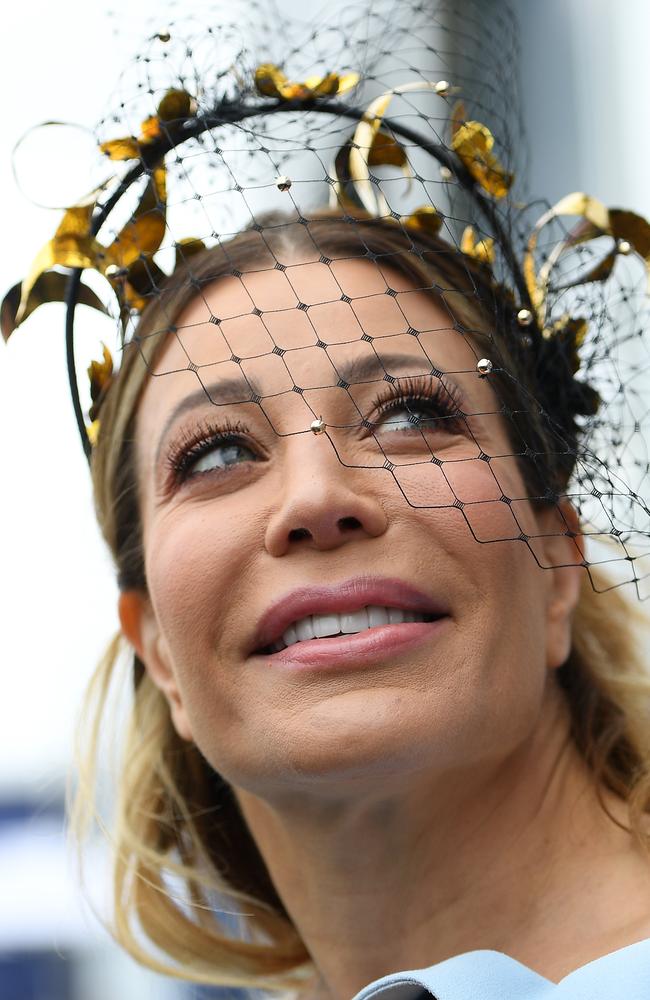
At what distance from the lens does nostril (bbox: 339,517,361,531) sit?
1.65 m

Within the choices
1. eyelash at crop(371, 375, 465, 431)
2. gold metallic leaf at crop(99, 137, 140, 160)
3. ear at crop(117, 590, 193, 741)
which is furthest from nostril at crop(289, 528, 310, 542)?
gold metallic leaf at crop(99, 137, 140, 160)

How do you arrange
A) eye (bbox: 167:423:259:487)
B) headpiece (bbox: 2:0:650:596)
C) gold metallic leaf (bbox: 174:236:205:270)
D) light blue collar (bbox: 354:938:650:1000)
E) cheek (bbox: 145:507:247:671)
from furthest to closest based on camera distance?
1. gold metallic leaf (bbox: 174:236:205:270)
2. headpiece (bbox: 2:0:650:596)
3. eye (bbox: 167:423:259:487)
4. cheek (bbox: 145:507:247:671)
5. light blue collar (bbox: 354:938:650:1000)

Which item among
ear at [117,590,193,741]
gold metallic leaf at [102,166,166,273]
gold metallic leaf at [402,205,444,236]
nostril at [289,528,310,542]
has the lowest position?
nostril at [289,528,310,542]

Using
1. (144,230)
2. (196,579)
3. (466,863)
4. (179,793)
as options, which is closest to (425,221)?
Result: (144,230)

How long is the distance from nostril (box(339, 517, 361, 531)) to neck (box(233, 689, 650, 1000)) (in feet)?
1.10

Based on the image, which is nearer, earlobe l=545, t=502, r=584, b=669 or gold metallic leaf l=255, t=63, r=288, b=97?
earlobe l=545, t=502, r=584, b=669

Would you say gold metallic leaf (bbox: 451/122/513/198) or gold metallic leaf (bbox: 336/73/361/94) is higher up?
gold metallic leaf (bbox: 336/73/361/94)

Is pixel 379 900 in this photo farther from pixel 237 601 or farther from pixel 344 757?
pixel 237 601

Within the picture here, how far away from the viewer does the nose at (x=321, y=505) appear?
5.34 feet

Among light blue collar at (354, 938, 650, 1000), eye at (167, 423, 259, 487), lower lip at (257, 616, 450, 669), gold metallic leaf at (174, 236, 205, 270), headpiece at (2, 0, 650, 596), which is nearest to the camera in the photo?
light blue collar at (354, 938, 650, 1000)

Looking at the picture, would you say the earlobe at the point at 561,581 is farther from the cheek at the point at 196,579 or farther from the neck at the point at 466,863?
the cheek at the point at 196,579

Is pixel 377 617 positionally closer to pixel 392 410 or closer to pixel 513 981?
pixel 392 410

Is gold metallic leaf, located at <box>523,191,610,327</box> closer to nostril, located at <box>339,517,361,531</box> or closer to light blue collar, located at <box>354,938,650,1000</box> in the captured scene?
nostril, located at <box>339,517,361,531</box>

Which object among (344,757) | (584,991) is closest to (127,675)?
(344,757)
